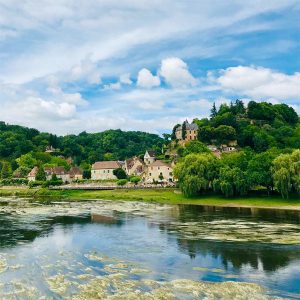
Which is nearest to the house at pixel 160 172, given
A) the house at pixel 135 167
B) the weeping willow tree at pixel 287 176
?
the house at pixel 135 167

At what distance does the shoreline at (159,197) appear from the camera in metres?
77.1

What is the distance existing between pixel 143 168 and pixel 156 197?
183 feet

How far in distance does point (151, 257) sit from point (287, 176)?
158 ft

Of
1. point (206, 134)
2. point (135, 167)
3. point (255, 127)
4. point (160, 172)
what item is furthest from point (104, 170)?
point (255, 127)

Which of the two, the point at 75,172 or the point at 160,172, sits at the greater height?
the point at 75,172

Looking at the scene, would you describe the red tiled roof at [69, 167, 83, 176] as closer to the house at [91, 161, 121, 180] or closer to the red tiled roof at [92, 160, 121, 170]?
the house at [91, 161, 121, 180]

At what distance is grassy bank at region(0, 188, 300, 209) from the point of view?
7788 cm

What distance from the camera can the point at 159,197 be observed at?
92.9 metres

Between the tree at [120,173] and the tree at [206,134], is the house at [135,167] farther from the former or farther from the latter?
the tree at [206,134]

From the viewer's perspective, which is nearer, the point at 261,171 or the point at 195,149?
the point at 261,171

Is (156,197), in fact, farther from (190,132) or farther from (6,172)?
(6,172)

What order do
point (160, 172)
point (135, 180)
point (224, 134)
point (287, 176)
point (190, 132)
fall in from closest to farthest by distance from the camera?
point (287, 176) < point (135, 180) < point (160, 172) < point (224, 134) < point (190, 132)

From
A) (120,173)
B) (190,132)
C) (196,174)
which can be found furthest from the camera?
(190,132)

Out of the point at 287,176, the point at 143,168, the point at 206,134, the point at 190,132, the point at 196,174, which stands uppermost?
the point at 190,132
